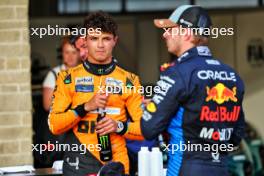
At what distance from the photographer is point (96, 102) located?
468cm

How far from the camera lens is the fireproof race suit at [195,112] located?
163 inches

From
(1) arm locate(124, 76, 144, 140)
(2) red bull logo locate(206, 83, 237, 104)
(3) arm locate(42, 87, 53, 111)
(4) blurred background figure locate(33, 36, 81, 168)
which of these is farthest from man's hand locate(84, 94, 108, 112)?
(3) arm locate(42, 87, 53, 111)

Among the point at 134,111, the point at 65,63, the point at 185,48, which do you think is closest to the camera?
the point at 185,48

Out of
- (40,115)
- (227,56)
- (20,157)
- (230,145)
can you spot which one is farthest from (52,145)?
(227,56)

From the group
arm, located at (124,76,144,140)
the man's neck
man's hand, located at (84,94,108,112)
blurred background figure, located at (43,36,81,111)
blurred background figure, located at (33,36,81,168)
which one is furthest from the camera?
blurred background figure, located at (43,36,81,111)

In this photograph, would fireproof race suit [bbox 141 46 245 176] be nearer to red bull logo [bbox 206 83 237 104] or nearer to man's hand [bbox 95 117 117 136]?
red bull logo [bbox 206 83 237 104]

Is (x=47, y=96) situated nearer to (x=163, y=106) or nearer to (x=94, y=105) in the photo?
(x=94, y=105)

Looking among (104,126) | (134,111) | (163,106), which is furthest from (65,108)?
(163,106)

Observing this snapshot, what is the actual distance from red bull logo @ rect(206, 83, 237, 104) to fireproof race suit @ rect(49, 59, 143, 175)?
2.59 feet

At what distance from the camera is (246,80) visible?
10539 mm

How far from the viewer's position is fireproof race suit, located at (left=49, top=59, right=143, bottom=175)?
15.7 feet

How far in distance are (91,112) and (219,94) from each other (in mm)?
916

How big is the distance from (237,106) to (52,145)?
250cm

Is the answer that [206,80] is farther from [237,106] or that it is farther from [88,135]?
[88,135]
